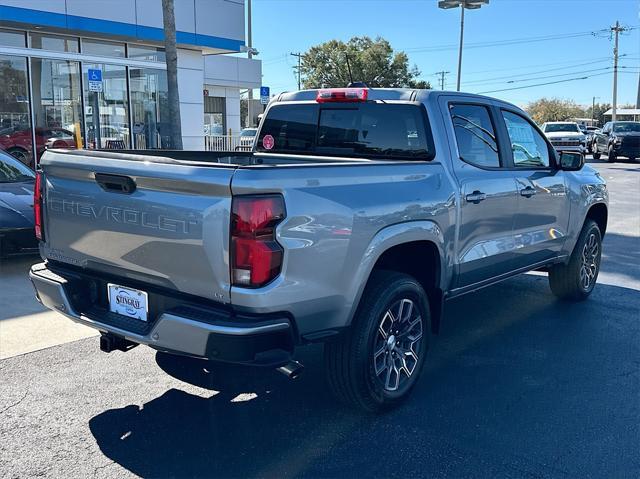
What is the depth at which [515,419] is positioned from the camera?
12.6 feet

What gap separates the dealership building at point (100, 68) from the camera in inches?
547

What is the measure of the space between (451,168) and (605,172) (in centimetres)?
2209

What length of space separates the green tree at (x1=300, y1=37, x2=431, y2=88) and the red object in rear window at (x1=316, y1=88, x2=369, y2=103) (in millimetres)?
49427

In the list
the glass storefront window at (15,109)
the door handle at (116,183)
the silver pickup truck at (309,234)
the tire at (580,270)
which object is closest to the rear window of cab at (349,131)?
the silver pickup truck at (309,234)

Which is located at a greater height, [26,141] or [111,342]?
[26,141]

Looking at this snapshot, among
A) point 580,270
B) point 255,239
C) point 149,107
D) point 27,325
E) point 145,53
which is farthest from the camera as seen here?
point 149,107

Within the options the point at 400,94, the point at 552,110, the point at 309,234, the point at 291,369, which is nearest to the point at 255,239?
the point at 309,234

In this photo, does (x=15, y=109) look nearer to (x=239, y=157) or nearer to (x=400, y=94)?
(x=239, y=157)

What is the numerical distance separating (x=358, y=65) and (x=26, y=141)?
141ft

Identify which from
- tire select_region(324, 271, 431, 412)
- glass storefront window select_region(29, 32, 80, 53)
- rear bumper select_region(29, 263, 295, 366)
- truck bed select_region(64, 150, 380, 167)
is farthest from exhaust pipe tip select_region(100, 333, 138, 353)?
glass storefront window select_region(29, 32, 80, 53)

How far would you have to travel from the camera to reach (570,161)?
5.71 metres

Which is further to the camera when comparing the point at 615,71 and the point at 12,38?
the point at 615,71

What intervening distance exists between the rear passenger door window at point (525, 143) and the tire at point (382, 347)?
6.20 ft

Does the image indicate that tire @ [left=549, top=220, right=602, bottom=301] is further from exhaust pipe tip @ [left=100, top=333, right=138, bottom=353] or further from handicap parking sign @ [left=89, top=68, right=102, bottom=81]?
handicap parking sign @ [left=89, top=68, right=102, bottom=81]
